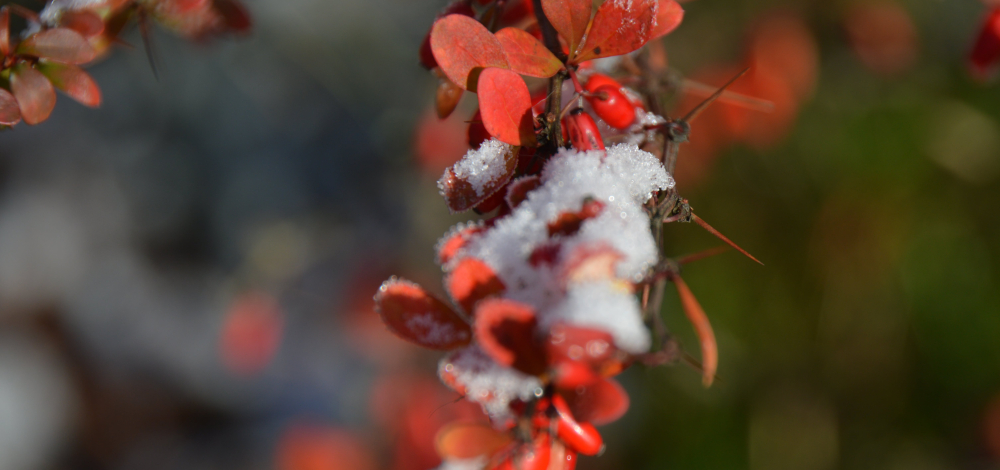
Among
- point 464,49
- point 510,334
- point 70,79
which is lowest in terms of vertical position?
point 510,334

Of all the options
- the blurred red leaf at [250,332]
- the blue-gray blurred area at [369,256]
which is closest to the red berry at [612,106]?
the blue-gray blurred area at [369,256]

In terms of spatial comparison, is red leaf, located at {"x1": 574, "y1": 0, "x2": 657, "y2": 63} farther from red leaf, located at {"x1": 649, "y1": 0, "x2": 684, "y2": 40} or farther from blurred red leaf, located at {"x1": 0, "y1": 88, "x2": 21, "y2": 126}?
blurred red leaf, located at {"x1": 0, "y1": 88, "x2": 21, "y2": 126}

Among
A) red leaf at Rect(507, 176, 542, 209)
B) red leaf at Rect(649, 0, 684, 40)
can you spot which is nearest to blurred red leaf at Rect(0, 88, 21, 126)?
red leaf at Rect(507, 176, 542, 209)

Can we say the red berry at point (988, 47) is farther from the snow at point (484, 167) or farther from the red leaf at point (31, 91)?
the red leaf at point (31, 91)

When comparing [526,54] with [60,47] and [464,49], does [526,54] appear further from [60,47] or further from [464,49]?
[60,47]

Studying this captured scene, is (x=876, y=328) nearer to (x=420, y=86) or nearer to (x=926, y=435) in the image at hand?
(x=926, y=435)

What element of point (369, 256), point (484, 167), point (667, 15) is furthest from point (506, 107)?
point (369, 256)
